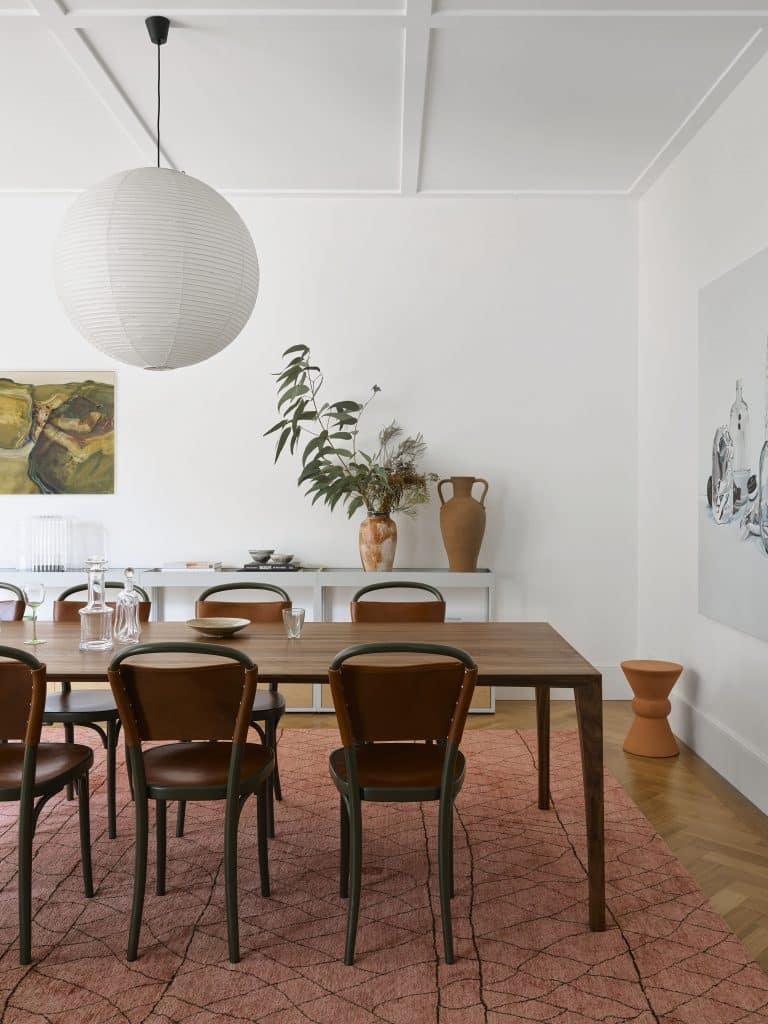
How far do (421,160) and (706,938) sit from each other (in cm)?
406

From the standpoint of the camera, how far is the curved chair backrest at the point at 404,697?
248 cm

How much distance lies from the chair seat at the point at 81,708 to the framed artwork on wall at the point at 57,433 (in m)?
2.43

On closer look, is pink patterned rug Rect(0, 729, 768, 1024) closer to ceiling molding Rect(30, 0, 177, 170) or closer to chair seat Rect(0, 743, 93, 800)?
chair seat Rect(0, 743, 93, 800)

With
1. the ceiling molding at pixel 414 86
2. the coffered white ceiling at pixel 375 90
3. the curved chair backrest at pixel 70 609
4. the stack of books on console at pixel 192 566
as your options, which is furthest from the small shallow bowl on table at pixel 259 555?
the ceiling molding at pixel 414 86

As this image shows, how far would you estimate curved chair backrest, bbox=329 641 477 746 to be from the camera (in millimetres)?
2482

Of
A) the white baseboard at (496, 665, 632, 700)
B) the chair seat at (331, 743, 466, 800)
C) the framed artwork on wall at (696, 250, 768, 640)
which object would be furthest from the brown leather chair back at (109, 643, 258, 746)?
the white baseboard at (496, 665, 632, 700)

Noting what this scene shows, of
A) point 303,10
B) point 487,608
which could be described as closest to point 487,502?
point 487,608

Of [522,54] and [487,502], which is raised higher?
[522,54]

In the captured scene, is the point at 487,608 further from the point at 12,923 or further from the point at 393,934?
the point at 12,923

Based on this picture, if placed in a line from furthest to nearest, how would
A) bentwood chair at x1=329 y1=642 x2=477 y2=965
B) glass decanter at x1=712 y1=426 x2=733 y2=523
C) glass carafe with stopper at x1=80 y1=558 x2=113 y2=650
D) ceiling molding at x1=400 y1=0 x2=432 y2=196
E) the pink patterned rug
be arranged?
glass decanter at x1=712 y1=426 x2=733 y2=523 < ceiling molding at x1=400 y1=0 x2=432 y2=196 < glass carafe with stopper at x1=80 y1=558 x2=113 y2=650 < bentwood chair at x1=329 y1=642 x2=477 y2=965 < the pink patterned rug

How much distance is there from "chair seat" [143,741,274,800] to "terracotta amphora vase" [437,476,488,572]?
2.59 m

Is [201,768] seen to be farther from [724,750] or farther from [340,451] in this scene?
[340,451]

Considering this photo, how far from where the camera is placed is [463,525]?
532 cm

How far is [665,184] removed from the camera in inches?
202
